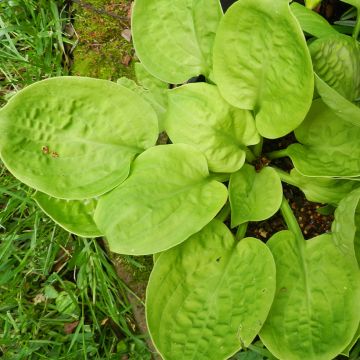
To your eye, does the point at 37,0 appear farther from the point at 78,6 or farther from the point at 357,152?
the point at 357,152

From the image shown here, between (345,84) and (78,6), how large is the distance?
0.88 meters

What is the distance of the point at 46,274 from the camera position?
4.85 ft

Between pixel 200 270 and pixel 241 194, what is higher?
pixel 241 194

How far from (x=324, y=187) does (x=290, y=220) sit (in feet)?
0.34

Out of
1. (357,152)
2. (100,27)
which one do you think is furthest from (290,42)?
(100,27)

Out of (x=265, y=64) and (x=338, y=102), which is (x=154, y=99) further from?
(x=338, y=102)

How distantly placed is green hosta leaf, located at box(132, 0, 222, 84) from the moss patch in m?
0.35

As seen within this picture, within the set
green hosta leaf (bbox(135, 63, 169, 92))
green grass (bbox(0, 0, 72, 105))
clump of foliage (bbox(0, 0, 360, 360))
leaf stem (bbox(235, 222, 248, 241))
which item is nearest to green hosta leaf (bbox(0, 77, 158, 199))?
clump of foliage (bbox(0, 0, 360, 360))

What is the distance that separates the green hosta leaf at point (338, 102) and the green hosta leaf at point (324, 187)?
18cm

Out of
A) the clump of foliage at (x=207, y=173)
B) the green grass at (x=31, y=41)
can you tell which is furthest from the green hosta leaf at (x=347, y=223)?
Answer: the green grass at (x=31, y=41)

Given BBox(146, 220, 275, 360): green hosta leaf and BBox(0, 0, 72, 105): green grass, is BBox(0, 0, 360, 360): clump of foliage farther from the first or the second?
BBox(0, 0, 72, 105): green grass

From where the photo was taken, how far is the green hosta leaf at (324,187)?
3.35 ft

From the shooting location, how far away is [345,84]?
951 millimetres

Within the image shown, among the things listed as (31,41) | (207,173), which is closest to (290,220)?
(207,173)
